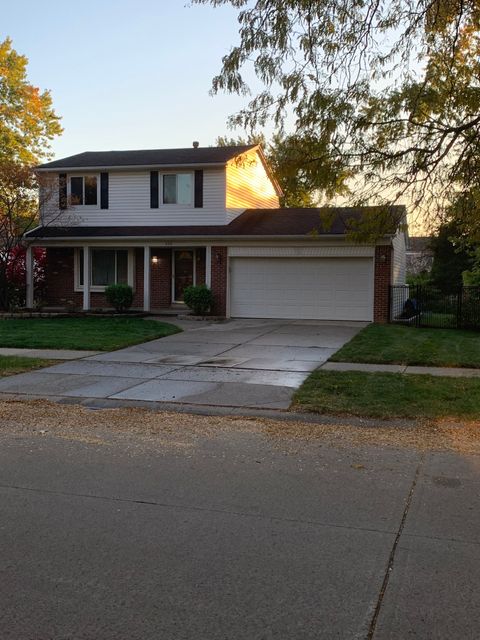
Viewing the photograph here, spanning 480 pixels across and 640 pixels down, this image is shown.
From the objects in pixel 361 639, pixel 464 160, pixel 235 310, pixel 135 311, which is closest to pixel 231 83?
pixel 464 160

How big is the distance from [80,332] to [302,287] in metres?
8.05

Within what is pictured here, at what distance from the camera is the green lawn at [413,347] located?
11.9 metres

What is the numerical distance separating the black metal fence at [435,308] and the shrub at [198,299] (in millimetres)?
6178

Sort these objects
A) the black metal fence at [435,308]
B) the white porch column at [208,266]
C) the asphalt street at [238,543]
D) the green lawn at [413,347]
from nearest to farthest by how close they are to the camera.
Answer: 1. the asphalt street at [238,543]
2. the green lawn at [413,347]
3. the black metal fence at [435,308]
4. the white porch column at [208,266]

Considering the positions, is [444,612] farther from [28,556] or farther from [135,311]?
[135,311]

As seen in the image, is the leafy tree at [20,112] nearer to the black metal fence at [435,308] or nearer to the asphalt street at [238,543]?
the black metal fence at [435,308]

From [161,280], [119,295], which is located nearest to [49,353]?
[119,295]

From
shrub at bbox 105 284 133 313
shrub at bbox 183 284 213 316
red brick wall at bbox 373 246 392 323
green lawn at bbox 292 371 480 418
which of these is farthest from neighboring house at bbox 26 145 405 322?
green lawn at bbox 292 371 480 418

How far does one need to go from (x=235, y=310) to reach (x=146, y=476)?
54.0 feet

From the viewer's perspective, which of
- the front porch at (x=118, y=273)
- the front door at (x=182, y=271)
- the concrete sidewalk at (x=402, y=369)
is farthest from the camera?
the front door at (x=182, y=271)

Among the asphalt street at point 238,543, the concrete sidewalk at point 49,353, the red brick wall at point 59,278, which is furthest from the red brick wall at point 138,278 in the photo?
the asphalt street at point 238,543

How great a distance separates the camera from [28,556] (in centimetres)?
383

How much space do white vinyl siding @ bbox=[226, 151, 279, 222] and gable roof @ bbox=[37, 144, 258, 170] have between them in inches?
27.9

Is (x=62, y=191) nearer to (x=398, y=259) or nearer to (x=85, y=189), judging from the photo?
(x=85, y=189)
